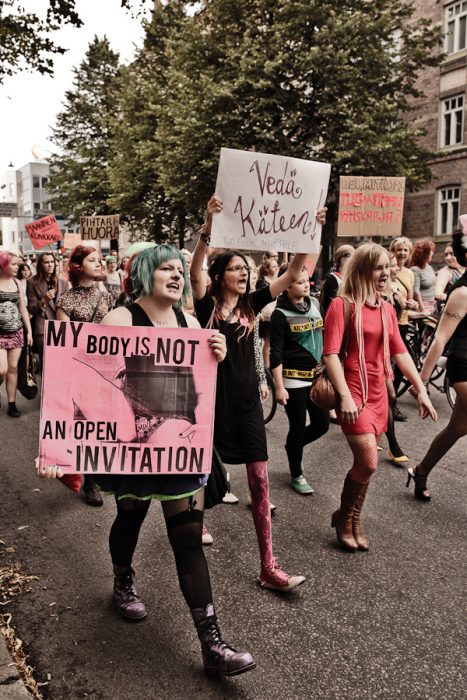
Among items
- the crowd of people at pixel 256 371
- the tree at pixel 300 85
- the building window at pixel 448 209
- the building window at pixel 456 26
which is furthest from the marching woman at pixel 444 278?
the building window at pixel 456 26

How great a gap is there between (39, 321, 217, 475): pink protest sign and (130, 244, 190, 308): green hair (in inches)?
10.1

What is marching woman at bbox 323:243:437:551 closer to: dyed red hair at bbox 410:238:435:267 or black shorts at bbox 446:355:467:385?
black shorts at bbox 446:355:467:385

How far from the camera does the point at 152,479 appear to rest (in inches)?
110

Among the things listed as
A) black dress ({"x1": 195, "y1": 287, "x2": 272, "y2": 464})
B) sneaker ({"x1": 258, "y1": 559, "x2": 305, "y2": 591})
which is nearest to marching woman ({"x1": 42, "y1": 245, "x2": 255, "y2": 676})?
black dress ({"x1": 195, "y1": 287, "x2": 272, "y2": 464})

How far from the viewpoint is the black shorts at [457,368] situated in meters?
4.30

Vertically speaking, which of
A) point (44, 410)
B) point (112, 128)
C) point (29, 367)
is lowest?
point (29, 367)

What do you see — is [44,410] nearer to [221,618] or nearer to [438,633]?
[221,618]

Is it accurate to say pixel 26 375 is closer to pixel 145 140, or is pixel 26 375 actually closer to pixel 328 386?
pixel 328 386

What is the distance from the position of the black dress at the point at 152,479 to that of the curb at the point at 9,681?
797mm

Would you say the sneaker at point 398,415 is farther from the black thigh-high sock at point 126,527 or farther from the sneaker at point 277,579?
the black thigh-high sock at point 126,527

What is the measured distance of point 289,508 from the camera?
4.60 m

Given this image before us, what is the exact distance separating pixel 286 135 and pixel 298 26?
10.9ft

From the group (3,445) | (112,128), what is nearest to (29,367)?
(3,445)

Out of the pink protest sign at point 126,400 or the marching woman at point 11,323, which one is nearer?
the pink protest sign at point 126,400
